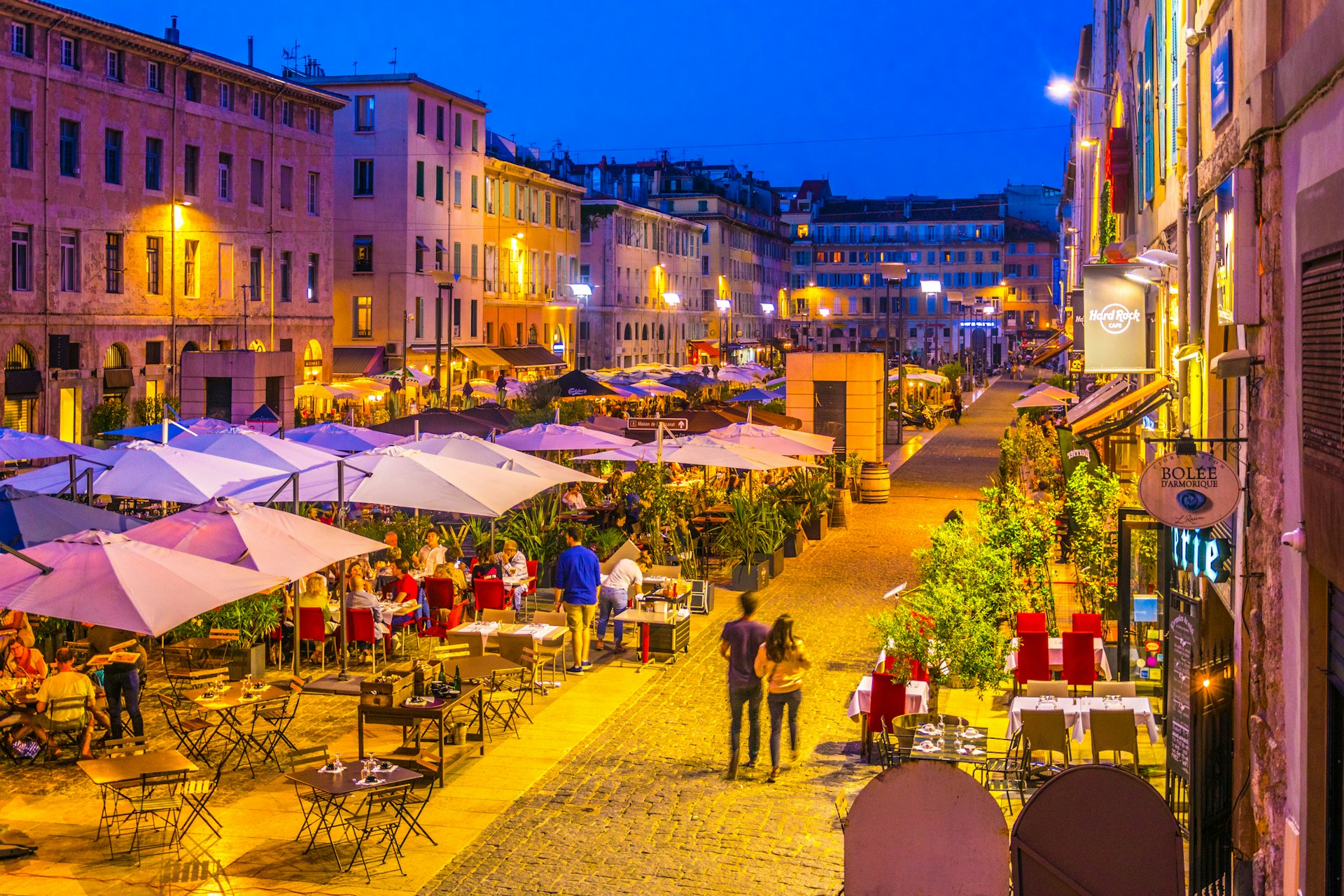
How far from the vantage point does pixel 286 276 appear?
54.1 m

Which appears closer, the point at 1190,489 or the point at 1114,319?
the point at 1190,489

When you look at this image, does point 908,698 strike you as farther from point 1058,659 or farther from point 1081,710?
point 1058,659

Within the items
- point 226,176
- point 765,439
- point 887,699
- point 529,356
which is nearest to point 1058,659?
point 887,699

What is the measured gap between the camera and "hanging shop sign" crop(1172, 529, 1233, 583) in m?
9.87

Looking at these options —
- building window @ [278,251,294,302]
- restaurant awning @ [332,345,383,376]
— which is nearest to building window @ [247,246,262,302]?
building window @ [278,251,294,302]

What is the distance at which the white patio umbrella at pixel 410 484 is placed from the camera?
1742 cm

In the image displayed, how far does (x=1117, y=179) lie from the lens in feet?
72.9

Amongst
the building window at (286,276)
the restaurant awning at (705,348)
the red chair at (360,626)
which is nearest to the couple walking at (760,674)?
the red chair at (360,626)

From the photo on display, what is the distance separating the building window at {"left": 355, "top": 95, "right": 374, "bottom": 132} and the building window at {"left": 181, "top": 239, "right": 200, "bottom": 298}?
53.9 feet

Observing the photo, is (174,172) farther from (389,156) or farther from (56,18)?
(389,156)

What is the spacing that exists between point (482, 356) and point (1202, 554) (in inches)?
2328

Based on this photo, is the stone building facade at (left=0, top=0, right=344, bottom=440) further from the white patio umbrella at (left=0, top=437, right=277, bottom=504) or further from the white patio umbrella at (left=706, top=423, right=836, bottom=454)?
the white patio umbrella at (left=0, top=437, right=277, bottom=504)

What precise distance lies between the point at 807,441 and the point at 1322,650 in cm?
2102

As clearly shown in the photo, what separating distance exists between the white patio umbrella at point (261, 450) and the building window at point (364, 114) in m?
43.7
